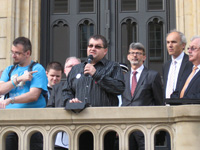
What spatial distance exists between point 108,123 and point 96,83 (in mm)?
611

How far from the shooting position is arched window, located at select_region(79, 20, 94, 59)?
947 centimetres

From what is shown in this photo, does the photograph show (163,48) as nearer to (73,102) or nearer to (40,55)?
(40,55)

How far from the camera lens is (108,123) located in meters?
5.15

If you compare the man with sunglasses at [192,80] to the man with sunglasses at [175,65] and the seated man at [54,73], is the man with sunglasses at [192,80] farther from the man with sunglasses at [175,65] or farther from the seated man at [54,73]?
the seated man at [54,73]

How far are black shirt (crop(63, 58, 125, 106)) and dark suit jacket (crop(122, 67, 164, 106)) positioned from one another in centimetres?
83

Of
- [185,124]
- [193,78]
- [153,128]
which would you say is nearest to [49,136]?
[153,128]

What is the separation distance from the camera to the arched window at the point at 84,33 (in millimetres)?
9469

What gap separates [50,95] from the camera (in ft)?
22.6

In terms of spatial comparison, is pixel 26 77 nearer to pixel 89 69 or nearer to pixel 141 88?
pixel 89 69

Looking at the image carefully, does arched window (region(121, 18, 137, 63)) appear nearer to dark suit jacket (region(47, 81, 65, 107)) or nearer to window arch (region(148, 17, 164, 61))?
window arch (region(148, 17, 164, 61))

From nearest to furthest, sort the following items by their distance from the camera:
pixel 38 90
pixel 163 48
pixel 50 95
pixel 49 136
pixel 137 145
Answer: pixel 49 136 < pixel 38 90 < pixel 137 145 < pixel 50 95 < pixel 163 48

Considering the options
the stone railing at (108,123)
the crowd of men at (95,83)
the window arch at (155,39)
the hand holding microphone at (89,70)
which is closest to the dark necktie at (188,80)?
the crowd of men at (95,83)

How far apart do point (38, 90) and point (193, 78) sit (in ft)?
5.85

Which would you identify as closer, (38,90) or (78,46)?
(38,90)
